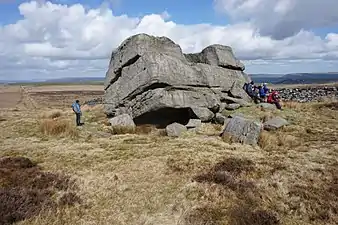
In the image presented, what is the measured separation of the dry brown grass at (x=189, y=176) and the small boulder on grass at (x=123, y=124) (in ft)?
1.95

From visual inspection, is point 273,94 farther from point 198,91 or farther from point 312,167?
point 312,167

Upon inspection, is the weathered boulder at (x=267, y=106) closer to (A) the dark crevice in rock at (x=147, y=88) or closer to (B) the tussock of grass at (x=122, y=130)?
(A) the dark crevice in rock at (x=147, y=88)

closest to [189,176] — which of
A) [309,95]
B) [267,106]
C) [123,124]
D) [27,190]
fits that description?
[27,190]

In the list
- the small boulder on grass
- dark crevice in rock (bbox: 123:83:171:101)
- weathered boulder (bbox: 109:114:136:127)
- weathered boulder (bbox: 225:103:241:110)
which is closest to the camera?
the small boulder on grass

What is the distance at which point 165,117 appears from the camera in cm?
2739

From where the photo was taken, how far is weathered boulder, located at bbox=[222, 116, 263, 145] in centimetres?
2017

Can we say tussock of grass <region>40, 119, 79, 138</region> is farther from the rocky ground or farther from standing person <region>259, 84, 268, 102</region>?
the rocky ground

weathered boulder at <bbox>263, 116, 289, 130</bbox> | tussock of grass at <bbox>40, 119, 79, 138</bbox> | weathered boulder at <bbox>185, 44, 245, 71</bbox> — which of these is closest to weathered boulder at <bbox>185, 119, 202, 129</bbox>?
weathered boulder at <bbox>263, 116, 289, 130</bbox>

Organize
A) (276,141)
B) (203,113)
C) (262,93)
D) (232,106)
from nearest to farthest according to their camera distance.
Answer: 1. (276,141)
2. (203,113)
3. (232,106)
4. (262,93)

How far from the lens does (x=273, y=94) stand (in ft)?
107

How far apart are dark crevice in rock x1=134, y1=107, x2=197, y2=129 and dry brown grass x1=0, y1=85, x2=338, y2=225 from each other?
8.26ft

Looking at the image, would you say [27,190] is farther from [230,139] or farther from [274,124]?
[274,124]

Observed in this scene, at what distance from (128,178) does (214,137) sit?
333 inches

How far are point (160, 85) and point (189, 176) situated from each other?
1206cm
